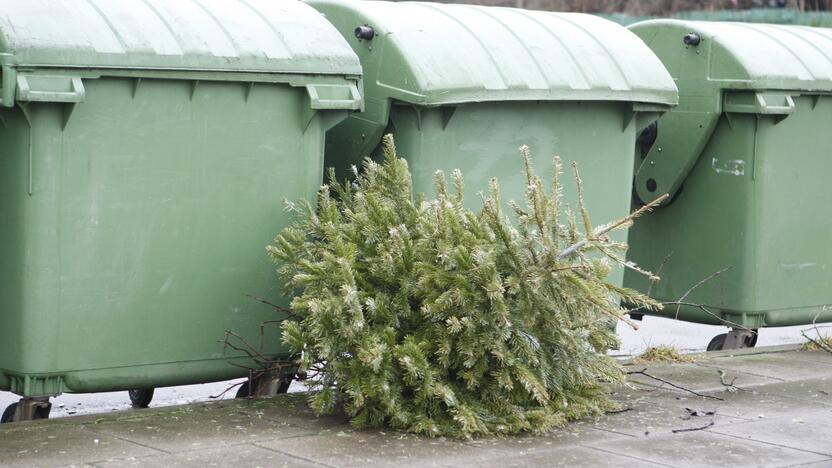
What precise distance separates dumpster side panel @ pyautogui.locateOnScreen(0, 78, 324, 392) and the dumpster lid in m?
0.12

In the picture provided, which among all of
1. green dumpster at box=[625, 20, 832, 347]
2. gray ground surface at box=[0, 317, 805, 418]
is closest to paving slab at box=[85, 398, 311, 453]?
gray ground surface at box=[0, 317, 805, 418]

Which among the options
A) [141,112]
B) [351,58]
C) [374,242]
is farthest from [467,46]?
[141,112]

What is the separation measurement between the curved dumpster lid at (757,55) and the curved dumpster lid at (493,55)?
75cm

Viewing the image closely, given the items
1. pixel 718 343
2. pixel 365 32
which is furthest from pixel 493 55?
pixel 718 343

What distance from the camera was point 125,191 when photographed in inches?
220

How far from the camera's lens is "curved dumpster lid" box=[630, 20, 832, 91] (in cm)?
779

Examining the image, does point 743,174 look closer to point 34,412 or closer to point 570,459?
point 570,459

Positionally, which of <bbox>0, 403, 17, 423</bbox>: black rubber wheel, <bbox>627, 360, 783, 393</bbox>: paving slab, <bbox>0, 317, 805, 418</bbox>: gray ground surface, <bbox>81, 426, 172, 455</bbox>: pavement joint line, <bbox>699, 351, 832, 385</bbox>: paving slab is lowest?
<bbox>0, 317, 805, 418</bbox>: gray ground surface

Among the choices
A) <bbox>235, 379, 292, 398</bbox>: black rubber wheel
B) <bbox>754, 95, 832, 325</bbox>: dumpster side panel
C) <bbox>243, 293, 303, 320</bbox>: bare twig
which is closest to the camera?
<bbox>243, 293, 303, 320</bbox>: bare twig

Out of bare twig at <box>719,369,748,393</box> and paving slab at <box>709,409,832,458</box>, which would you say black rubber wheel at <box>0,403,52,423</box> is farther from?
bare twig at <box>719,369,748,393</box>

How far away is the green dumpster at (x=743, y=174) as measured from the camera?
25.8 ft

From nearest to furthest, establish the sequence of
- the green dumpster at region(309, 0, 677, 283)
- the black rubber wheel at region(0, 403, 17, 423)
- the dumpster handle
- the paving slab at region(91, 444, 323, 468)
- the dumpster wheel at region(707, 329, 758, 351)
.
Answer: the paving slab at region(91, 444, 323, 468) → the dumpster handle → the black rubber wheel at region(0, 403, 17, 423) → the green dumpster at region(309, 0, 677, 283) → the dumpster wheel at region(707, 329, 758, 351)

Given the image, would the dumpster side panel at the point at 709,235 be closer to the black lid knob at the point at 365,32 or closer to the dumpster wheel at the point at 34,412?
the black lid knob at the point at 365,32

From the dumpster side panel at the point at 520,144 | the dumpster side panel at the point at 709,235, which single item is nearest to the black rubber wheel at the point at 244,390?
the dumpster side panel at the point at 520,144
